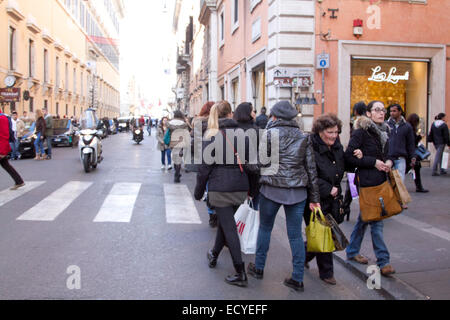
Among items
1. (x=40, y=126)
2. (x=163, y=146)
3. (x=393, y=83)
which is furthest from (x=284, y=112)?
(x=40, y=126)

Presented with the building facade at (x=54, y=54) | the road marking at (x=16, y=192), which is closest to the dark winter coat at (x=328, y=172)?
the road marking at (x=16, y=192)

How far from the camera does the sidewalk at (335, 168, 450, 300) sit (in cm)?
457

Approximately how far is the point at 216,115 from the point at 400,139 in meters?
4.68

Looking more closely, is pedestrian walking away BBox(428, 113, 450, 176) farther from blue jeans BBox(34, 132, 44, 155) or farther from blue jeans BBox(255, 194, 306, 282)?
blue jeans BBox(34, 132, 44, 155)

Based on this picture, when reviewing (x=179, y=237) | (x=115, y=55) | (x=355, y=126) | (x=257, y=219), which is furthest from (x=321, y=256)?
(x=115, y=55)

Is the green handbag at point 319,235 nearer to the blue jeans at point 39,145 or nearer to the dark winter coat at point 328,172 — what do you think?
the dark winter coat at point 328,172

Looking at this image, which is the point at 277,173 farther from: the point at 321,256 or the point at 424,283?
the point at 424,283

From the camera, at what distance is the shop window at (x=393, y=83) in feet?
48.5

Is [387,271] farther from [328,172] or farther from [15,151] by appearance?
[15,151]

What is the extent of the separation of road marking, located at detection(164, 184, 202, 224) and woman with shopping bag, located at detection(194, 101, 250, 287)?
2.78 meters

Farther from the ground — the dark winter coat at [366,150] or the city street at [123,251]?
the dark winter coat at [366,150]

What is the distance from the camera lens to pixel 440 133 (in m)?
12.8

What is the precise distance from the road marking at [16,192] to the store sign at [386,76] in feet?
33.3
